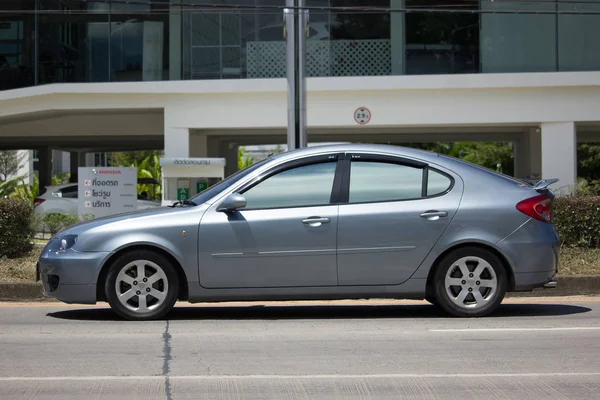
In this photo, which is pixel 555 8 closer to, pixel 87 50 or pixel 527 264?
pixel 87 50

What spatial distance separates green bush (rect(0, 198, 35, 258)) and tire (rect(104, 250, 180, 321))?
16.3ft

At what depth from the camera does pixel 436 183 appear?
8.48 meters

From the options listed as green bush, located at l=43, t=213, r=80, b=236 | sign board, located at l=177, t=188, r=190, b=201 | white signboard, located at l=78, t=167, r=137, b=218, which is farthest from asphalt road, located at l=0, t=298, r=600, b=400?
sign board, located at l=177, t=188, r=190, b=201

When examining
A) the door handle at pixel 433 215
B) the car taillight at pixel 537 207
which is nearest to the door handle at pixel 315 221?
the door handle at pixel 433 215

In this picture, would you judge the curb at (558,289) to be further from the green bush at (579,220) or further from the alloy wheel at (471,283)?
the alloy wheel at (471,283)

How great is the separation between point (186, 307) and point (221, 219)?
74.7 inches

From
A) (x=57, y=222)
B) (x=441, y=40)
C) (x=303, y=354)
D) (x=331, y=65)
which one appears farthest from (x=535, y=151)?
(x=303, y=354)

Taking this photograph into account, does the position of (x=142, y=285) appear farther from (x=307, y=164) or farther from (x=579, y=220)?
(x=579, y=220)

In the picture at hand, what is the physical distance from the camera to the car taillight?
8375 millimetres

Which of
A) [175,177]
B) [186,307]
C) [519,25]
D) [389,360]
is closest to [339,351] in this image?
[389,360]

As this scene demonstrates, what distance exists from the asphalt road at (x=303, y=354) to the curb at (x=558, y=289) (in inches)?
59.3

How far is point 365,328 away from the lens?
8.04 meters

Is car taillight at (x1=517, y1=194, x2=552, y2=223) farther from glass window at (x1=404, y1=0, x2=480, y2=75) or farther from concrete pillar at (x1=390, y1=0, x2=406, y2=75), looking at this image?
concrete pillar at (x1=390, y1=0, x2=406, y2=75)

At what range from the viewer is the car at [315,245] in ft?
26.9
